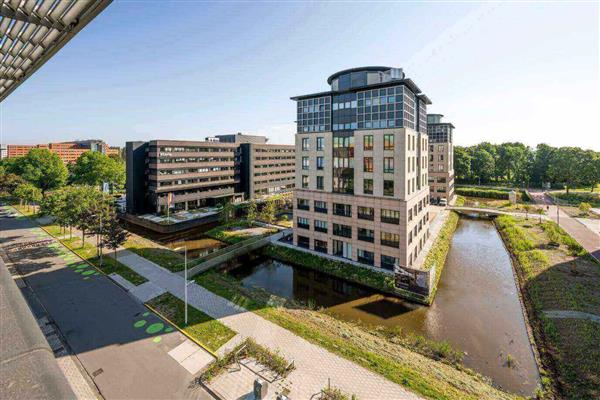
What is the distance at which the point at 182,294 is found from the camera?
26.4 meters

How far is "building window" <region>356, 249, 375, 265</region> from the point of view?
33.8m

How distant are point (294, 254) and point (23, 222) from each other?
51.2 meters

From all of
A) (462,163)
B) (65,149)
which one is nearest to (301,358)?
(462,163)

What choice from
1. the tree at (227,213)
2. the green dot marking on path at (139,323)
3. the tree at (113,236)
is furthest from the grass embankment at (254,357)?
the tree at (227,213)

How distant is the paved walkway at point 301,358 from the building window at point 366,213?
16643mm

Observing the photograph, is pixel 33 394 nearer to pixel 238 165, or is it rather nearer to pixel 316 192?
pixel 316 192

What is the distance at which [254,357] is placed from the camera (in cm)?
1845

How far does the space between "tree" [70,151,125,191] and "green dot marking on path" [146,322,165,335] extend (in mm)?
74036

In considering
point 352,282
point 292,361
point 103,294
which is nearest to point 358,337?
point 292,361

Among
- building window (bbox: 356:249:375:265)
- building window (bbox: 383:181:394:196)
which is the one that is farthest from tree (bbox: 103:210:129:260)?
building window (bbox: 383:181:394:196)

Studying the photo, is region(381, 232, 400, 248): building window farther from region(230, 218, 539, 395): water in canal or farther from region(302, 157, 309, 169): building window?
region(302, 157, 309, 169): building window

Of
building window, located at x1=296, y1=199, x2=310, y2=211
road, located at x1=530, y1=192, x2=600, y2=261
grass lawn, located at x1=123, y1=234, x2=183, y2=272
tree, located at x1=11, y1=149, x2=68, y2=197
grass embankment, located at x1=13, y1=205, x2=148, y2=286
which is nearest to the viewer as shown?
grass embankment, located at x1=13, y1=205, x2=148, y2=286

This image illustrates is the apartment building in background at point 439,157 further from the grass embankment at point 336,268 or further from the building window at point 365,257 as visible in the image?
the grass embankment at point 336,268

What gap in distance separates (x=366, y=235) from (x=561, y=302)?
57.1ft
